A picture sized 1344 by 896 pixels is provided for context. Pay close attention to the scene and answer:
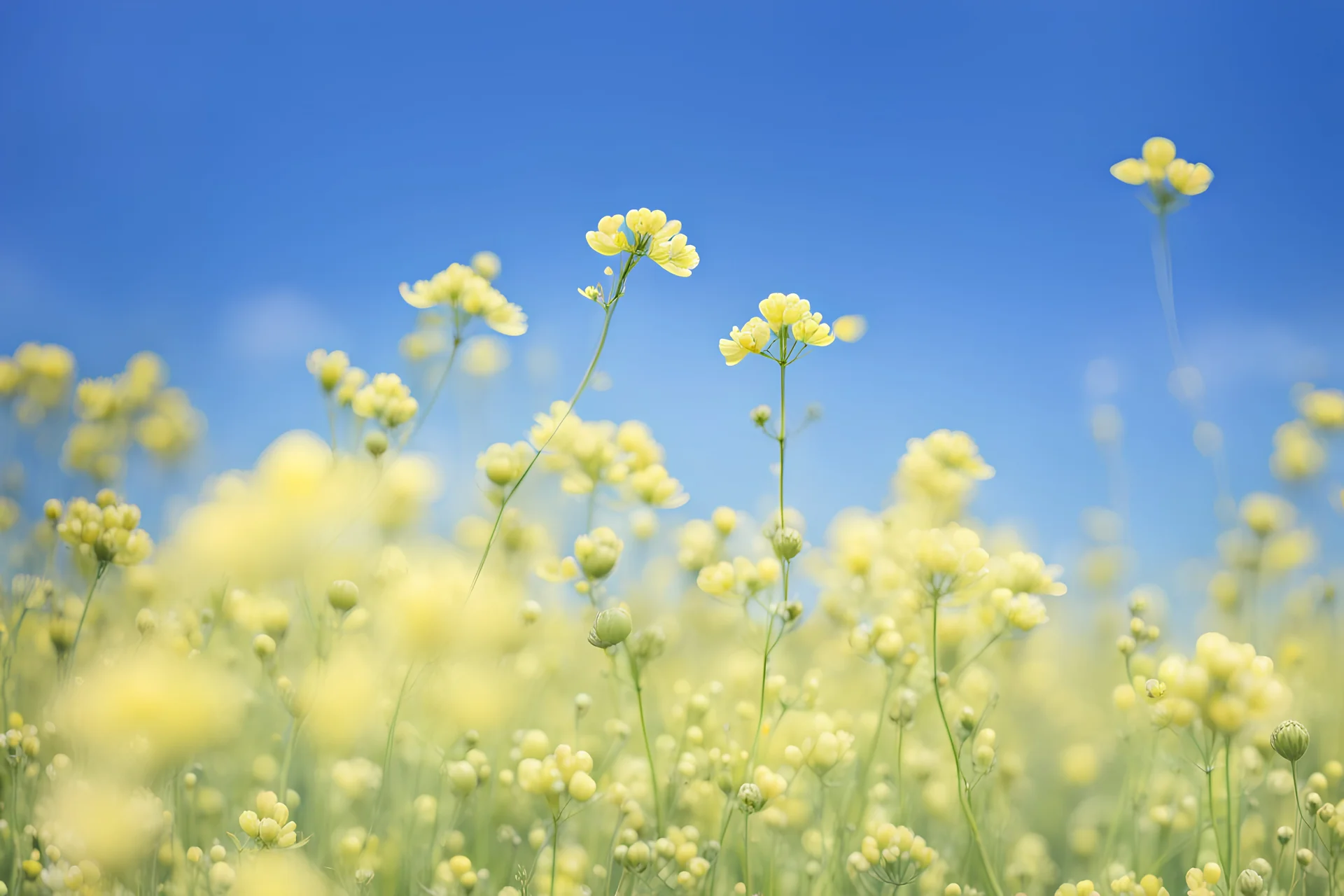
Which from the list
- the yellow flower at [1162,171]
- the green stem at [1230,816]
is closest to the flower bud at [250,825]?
the green stem at [1230,816]

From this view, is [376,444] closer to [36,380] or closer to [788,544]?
[788,544]

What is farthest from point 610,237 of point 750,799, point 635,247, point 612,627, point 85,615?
point 85,615

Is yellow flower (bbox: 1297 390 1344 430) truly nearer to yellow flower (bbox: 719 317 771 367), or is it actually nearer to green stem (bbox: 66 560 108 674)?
yellow flower (bbox: 719 317 771 367)

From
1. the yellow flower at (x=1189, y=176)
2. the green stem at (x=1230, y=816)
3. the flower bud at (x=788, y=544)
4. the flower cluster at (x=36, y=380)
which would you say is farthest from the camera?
the flower cluster at (x=36, y=380)

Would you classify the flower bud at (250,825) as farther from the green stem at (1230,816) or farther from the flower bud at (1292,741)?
the flower bud at (1292,741)

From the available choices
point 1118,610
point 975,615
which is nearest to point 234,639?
point 975,615

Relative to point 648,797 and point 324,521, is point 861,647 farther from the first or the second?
point 324,521
